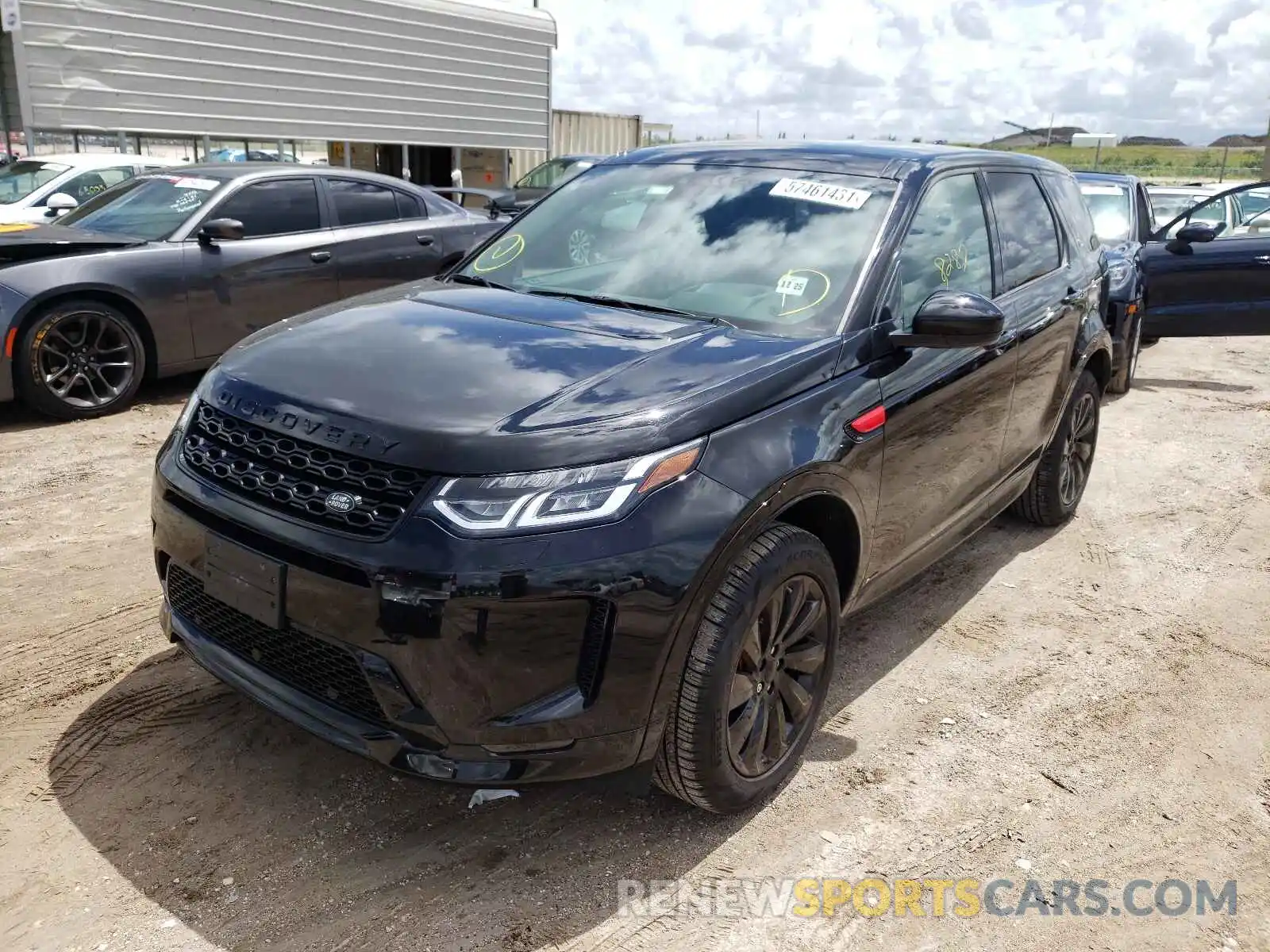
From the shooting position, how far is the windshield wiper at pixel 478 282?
3644 millimetres

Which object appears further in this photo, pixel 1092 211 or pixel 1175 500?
pixel 1092 211

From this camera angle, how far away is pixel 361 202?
7969 mm

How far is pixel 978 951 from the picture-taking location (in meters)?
2.49

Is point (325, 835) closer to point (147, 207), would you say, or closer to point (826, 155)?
point (826, 155)

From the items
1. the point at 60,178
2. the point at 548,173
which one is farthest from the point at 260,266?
the point at 548,173

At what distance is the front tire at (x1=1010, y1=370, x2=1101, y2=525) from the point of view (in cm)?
502

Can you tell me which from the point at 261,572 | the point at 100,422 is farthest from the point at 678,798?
the point at 100,422

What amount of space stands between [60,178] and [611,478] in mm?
9156

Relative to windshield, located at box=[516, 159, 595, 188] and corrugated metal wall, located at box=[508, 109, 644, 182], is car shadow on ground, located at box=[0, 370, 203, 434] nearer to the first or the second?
windshield, located at box=[516, 159, 595, 188]

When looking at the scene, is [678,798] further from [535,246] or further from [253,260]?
[253,260]

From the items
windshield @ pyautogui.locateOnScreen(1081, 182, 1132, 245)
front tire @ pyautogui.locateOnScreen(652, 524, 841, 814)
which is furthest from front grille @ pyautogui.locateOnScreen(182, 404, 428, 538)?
windshield @ pyautogui.locateOnScreen(1081, 182, 1132, 245)

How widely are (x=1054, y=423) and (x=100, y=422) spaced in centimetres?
541

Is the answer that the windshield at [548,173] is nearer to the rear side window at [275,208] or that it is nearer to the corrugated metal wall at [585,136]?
the corrugated metal wall at [585,136]

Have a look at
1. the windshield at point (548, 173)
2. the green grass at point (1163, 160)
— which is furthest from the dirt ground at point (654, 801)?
the green grass at point (1163, 160)
